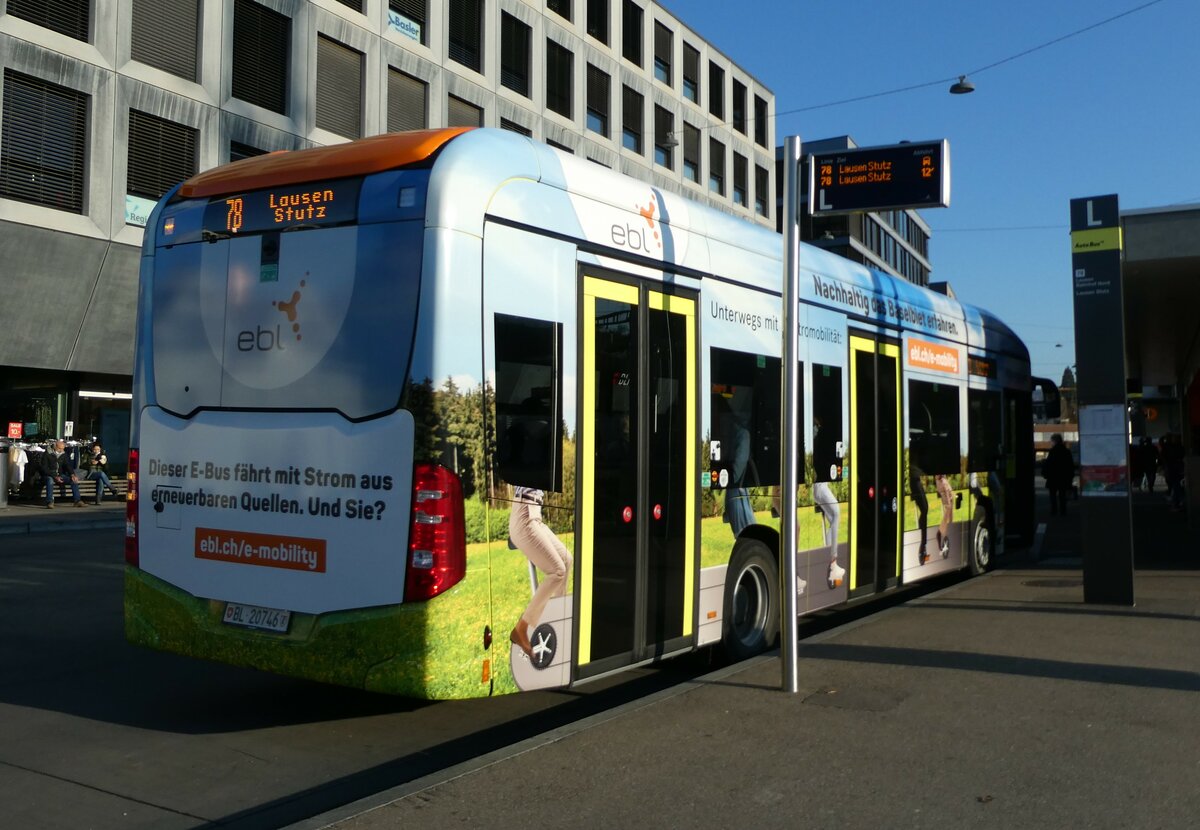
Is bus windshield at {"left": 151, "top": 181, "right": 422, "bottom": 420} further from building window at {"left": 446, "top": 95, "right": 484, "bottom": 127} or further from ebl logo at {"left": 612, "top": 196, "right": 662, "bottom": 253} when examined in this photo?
building window at {"left": 446, "top": 95, "right": 484, "bottom": 127}

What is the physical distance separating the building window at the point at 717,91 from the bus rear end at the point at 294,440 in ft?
135

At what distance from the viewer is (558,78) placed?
35.5m

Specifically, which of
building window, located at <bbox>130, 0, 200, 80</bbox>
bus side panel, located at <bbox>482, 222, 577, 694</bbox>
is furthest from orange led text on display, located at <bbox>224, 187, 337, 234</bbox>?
building window, located at <bbox>130, 0, 200, 80</bbox>

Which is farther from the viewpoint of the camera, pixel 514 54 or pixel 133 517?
pixel 514 54

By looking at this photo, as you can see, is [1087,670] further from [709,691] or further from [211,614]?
[211,614]

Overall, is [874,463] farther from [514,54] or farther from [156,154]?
[514,54]

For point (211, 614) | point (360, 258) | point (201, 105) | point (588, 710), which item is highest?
point (201, 105)

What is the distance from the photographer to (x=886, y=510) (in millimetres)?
9766

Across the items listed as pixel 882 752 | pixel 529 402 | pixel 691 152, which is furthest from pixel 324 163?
pixel 691 152

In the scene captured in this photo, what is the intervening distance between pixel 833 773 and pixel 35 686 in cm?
506

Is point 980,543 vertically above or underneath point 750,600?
above

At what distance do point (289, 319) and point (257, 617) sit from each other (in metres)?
1.50

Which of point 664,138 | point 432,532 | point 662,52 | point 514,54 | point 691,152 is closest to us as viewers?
point 432,532

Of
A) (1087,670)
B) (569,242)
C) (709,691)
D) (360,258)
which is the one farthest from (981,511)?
(360,258)
